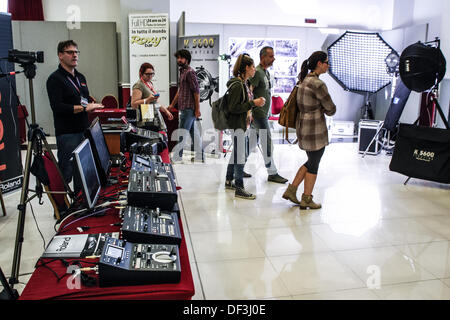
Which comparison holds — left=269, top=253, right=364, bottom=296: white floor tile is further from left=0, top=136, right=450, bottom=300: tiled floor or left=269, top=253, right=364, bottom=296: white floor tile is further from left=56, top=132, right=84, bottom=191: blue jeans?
left=56, top=132, right=84, bottom=191: blue jeans

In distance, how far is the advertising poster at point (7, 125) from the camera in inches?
152

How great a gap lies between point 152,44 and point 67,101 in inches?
155

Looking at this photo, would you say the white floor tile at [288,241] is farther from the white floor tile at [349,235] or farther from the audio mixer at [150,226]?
the audio mixer at [150,226]

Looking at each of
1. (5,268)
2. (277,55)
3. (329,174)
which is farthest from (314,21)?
(5,268)

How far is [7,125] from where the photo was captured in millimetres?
3953

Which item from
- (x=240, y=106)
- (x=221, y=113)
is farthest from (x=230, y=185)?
(x=240, y=106)

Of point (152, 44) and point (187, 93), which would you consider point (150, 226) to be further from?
point (152, 44)

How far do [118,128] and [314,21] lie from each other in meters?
6.30

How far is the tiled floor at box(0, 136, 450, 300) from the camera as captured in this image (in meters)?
2.54

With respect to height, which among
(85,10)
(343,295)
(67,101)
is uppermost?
(85,10)

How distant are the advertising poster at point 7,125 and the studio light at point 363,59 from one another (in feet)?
20.6

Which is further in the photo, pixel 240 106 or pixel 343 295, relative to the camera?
pixel 240 106

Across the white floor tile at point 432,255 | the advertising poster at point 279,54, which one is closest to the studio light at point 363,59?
the advertising poster at point 279,54

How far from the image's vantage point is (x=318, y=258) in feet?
9.58
